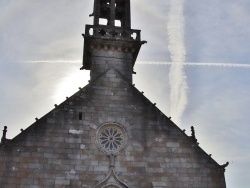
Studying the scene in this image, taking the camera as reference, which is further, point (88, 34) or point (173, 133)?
point (88, 34)

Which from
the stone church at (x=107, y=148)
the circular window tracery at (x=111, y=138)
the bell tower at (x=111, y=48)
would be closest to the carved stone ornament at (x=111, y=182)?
the stone church at (x=107, y=148)

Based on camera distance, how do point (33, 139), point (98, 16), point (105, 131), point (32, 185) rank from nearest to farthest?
point (32, 185), point (33, 139), point (105, 131), point (98, 16)

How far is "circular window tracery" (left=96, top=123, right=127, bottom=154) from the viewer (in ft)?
55.6

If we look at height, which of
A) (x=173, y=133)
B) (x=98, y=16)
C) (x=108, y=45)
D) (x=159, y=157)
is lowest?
(x=159, y=157)

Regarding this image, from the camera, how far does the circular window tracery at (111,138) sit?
55.6 feet

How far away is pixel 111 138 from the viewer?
17.3 meters

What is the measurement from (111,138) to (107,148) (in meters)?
0.55

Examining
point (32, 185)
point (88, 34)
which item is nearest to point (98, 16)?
point (88, 34)

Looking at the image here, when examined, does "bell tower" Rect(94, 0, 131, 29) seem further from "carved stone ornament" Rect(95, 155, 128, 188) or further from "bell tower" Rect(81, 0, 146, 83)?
"carved stone ornament" Rect(95, 155, 128, 188)

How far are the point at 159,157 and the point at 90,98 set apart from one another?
14.3ft

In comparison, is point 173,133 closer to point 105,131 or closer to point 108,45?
point 105,131

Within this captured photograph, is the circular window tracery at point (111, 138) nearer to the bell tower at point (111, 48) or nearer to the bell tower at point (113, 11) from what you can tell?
the bell tower at point (111, 48)

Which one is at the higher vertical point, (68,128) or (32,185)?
(68,128)

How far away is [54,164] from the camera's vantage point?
52.6ft
